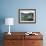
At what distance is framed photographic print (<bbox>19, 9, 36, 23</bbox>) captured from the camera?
183 inches

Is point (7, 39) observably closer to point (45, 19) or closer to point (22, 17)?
point (22, 17)

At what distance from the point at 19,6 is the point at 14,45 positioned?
138 centimetres

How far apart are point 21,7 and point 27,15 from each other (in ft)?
1.15

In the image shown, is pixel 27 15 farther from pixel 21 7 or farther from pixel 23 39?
pixel 23 39

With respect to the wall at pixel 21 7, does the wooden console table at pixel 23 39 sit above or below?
below

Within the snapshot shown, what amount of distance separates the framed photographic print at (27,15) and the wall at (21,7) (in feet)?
0.36

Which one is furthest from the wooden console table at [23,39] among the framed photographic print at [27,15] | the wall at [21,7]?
the framed photographic print at [27,15]

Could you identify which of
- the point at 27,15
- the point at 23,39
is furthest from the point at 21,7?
the point at 23,39

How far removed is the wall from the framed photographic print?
11 cm

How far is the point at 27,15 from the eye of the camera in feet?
15.3

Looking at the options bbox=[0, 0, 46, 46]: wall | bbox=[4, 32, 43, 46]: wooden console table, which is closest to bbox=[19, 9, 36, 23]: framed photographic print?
bbox=[0, 0, 46, 46]: wall

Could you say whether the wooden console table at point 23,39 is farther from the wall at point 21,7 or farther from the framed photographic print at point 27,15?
the framed photographic print at point 27,15

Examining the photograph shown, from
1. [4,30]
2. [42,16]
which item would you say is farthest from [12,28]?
[42,16]

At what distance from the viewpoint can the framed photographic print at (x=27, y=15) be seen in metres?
4.64
